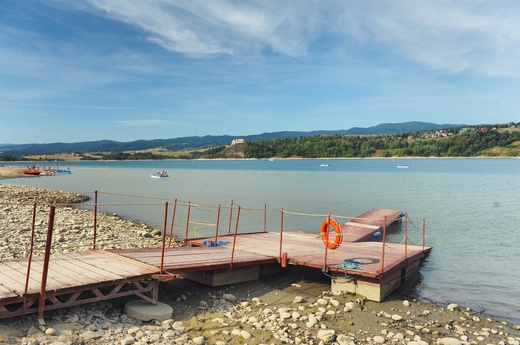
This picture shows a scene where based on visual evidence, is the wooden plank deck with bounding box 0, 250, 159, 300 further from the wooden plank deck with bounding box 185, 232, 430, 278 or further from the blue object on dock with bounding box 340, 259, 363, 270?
the blue object on dock with bounding box 340, 259, 363, 270

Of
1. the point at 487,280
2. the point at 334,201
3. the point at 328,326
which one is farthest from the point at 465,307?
the point at 334,201

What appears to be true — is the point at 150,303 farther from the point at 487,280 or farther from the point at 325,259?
the point at 487,280

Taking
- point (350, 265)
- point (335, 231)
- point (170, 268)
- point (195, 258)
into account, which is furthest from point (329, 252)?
point (170, 268)

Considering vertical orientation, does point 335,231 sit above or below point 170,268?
above

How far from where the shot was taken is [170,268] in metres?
10.5

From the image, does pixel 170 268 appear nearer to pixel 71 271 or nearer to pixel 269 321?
pixel 71 271

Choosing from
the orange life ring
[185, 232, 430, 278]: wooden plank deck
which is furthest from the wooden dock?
the orange life ring

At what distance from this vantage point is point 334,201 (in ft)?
Answer: 137

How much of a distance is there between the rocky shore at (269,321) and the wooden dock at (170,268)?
0.38m

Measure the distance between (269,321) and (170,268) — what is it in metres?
2.84

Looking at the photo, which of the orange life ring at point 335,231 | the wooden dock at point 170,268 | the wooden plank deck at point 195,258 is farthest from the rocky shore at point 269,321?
the orange life ring at point 335,231

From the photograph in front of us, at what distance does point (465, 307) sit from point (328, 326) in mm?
4905

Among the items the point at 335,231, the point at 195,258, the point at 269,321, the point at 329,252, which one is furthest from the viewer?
the point at 329,252

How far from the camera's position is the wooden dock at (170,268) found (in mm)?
8328
